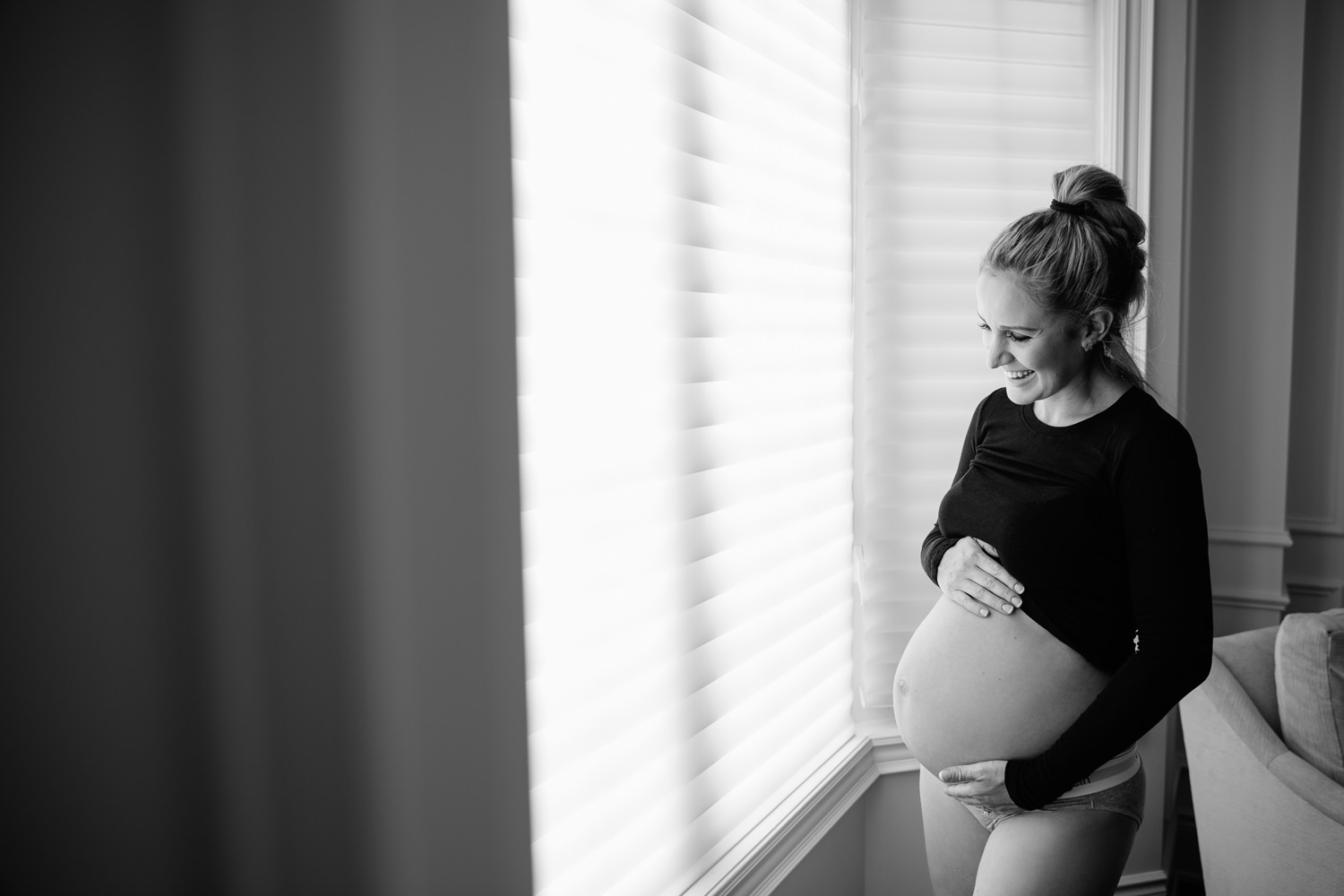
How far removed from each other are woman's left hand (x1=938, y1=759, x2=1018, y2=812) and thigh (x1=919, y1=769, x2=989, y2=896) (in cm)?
6

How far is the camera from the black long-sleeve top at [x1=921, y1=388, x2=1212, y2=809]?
103cm

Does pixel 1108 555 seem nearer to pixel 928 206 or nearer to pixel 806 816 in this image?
pixel 806 816

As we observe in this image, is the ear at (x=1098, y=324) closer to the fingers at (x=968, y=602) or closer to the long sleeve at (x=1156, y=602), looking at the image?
the long sleeve at (x=1156, y=602)

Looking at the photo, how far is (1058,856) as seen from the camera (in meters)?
1.11

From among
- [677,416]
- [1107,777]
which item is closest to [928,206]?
[677,416]

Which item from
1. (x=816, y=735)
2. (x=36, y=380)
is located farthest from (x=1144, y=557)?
(x=36, y=380)

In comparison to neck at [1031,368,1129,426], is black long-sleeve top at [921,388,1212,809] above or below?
below

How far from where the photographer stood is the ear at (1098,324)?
112 cm

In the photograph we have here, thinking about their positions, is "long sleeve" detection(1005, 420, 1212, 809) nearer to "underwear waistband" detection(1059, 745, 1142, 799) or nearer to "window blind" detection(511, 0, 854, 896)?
"underwear waistband" detection(1059, 745, 1142, 799)

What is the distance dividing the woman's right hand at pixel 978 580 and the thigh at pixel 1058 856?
29 centimetres

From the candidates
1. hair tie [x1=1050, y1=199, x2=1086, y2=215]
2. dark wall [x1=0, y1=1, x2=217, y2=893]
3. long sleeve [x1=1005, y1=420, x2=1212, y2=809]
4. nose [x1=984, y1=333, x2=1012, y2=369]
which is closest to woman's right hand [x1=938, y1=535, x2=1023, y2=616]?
long sleeve [x1=1005, y1=420, x2=1212, y2=809]

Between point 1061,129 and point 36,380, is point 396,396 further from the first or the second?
point 1061,129

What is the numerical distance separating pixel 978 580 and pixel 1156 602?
0.24 metres

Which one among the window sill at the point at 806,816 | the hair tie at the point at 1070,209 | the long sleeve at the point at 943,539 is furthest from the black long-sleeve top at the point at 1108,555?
the window sill at the point at 806,816
